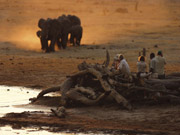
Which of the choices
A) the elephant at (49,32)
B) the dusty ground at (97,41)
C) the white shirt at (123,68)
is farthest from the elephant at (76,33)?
the white shirt at (123,68)

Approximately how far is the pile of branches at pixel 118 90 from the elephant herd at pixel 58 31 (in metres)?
15.8

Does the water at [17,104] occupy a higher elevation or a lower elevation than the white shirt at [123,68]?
lower

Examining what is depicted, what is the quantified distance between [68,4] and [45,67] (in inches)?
1376

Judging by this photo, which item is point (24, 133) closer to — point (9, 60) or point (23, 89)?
point (23, 89)

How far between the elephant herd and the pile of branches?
621 inches

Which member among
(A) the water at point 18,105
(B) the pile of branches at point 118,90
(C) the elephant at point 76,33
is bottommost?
(A) the water at point 18,105

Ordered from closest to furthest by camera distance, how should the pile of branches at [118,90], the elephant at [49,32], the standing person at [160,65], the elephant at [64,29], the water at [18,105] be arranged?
the water at [18,105], the pile of branches at [118,90], the standing person at [160,65], the elephant at [49,32], the elephant at [64,29]

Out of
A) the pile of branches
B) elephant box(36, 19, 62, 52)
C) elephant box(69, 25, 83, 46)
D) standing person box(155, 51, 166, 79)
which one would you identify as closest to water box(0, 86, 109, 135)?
the pile of branches

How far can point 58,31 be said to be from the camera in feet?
97.7

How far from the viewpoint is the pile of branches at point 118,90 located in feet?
40.1

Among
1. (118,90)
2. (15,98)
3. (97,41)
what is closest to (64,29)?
(97,41)

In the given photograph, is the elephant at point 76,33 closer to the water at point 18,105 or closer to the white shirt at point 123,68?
the water at point 18,105

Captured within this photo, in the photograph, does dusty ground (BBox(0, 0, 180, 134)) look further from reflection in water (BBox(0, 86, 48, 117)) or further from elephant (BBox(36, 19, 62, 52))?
reflection in water (BBox(0, 86, 48, 117))

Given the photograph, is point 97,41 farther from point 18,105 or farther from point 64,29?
point 18,105
